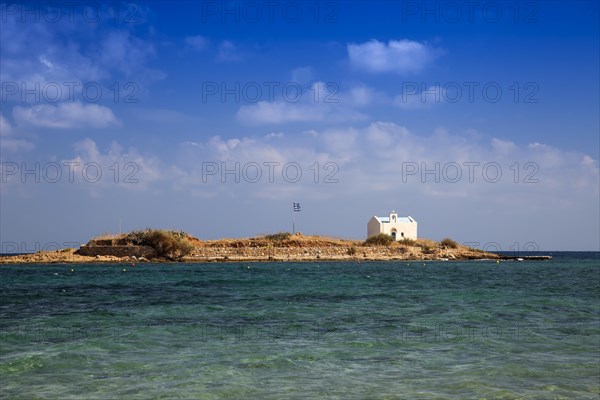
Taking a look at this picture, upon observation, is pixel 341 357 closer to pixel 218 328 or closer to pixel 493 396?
pixel 493 396

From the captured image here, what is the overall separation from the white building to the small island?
94.5 inches

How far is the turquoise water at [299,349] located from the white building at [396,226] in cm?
6892

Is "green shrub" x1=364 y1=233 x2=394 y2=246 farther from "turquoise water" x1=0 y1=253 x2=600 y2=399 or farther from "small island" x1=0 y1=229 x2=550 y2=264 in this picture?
"turquoise water" x1=0 y1=253 x2=600 y2=399

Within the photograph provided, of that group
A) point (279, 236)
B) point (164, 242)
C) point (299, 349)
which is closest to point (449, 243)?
point (279, 236)

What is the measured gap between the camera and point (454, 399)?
8.26m

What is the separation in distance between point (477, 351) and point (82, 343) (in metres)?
8.40

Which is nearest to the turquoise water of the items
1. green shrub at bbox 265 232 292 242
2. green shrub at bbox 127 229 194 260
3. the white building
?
green shrub at bbox 127 229 194 260

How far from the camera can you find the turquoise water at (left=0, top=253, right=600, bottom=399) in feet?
29.2

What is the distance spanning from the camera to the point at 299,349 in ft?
39.2

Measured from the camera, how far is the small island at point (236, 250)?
73.5 m

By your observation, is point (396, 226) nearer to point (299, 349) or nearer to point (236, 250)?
point (236, 250)

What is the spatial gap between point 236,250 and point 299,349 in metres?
65.8

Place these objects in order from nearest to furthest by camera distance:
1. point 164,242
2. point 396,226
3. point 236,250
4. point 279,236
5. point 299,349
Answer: point 299,349, point 164,242, point 236,250, point 279,236, point 396,226

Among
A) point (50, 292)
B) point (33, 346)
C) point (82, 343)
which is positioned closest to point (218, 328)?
point (82, 343)
